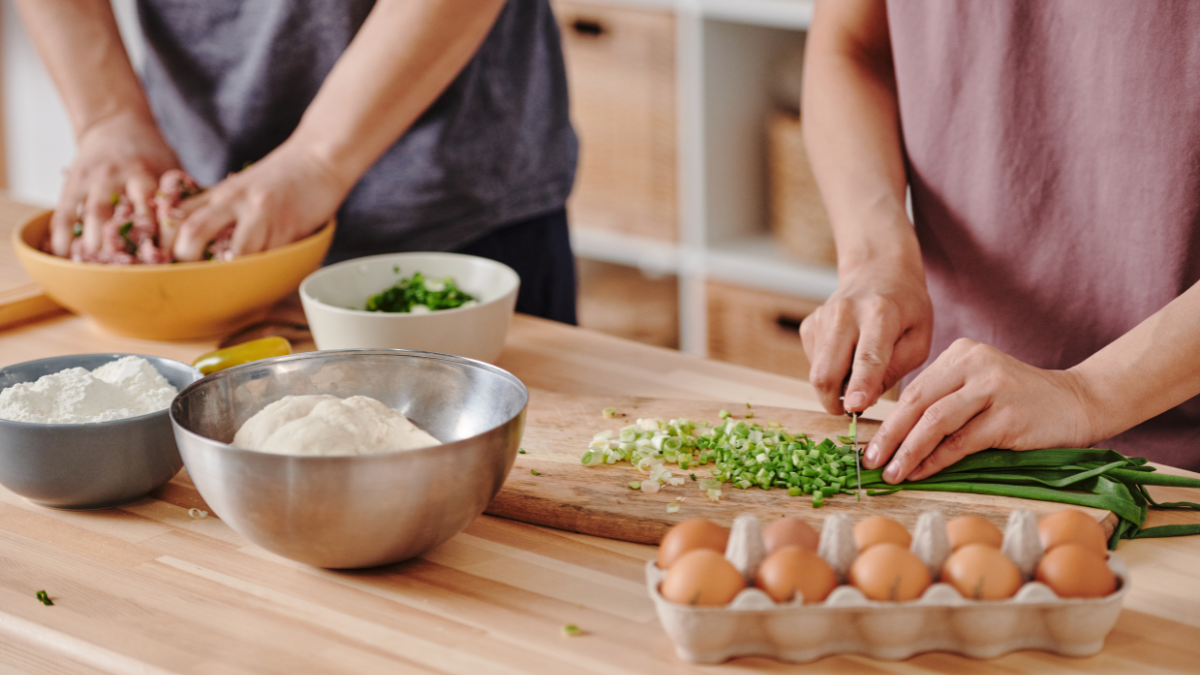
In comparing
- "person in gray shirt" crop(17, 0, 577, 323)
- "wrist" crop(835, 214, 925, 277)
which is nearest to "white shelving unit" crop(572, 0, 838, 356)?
"person in gray shirt" crop(17, 0, 577, 323)

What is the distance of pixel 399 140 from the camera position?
1680 mm

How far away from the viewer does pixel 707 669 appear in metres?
0.75

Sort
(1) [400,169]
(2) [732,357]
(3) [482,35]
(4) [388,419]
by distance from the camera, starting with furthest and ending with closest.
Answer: (2) [732,357]
(1) [400,169]
(3) [482,35]
(4) [388,419]

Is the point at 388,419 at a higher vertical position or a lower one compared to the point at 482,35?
lower

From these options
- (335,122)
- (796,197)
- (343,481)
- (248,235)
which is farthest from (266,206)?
(796,197)

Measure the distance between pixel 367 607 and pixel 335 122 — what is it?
828mm

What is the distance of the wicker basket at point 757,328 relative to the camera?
2.65m

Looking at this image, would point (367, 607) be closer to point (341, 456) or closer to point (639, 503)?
point (341, 456)

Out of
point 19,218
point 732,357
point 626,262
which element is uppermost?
point 19,218

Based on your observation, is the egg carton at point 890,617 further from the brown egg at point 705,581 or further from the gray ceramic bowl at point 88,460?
the gray ceramic bowl at point 88,460

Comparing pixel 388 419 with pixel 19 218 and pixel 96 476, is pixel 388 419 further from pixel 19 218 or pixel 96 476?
pixel 19 218

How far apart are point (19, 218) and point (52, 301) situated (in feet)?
1.67

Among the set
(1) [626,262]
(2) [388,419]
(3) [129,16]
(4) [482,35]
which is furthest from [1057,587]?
(3) [129,16]

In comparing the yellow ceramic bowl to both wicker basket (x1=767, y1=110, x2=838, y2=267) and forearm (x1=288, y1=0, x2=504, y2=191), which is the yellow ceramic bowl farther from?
wicker basket (x1=767, y1=110, x2=838, y2=267)
